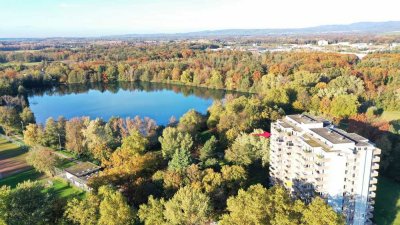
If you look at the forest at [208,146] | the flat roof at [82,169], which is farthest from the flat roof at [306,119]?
the flat roof at [82,169]

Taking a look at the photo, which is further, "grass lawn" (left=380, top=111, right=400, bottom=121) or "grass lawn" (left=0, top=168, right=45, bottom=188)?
"grass lawn" (left=380, top=111, right=400, bottom=121)

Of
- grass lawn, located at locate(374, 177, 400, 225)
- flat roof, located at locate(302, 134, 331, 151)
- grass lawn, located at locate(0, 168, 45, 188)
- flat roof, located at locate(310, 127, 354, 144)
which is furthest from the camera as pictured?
grass lawn, located at locate(0, 168, 45, 188)

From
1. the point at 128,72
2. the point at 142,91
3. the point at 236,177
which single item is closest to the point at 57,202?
the point at 236,177

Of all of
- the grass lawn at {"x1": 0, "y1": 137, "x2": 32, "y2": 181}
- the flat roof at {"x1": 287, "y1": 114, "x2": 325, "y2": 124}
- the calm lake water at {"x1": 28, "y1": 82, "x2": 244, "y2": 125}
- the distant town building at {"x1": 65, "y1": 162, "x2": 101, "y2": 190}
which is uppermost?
the flat roof at {"x1": 287, "y1": 114, "x2": 325, "y2": 124}

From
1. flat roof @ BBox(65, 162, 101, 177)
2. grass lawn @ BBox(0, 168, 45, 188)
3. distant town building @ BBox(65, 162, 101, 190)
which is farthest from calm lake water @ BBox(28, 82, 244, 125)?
grass lawn @ BBox(0, 168, 45, 188)

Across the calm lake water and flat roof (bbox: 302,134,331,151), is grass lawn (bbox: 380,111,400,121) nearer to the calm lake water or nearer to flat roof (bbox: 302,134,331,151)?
the calm lake water

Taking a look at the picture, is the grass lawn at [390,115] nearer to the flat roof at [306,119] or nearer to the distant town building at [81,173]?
the flat roof at [306,119]
